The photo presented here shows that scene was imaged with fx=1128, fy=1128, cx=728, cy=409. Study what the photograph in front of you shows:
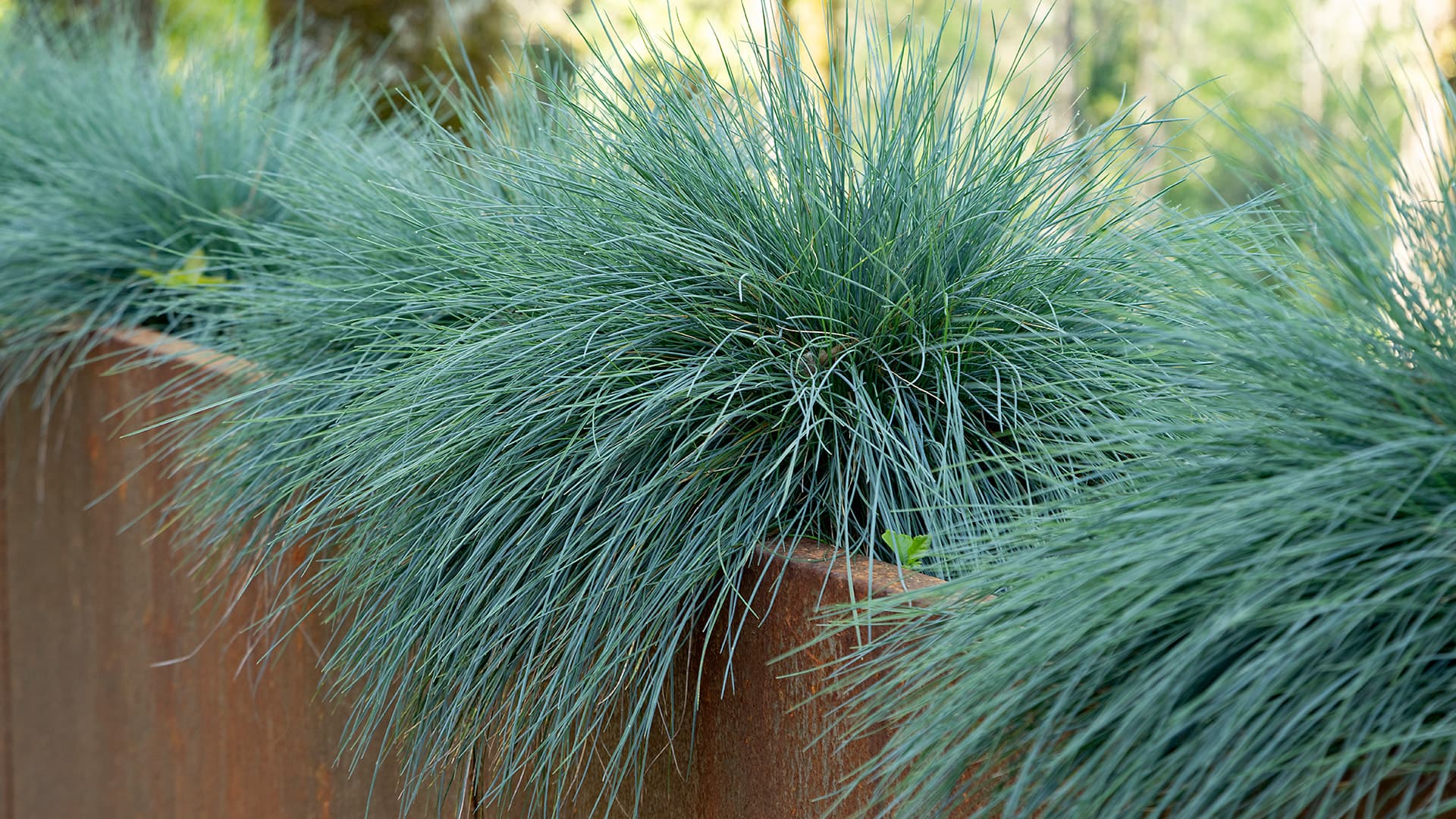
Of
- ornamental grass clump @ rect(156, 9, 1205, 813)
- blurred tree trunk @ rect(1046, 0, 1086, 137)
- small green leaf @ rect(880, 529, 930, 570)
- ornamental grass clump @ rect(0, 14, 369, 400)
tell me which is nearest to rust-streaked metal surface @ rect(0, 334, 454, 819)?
ornamental grass clump @ rect(0, 14, 369, 400)

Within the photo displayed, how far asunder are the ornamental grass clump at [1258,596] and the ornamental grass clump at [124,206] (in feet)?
7.32

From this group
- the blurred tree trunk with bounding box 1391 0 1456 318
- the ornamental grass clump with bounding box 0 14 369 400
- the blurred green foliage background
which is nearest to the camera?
the blurred tree trunk with bounding box 1391 0 1456 318

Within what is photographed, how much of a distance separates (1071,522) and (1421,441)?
307 millimetres

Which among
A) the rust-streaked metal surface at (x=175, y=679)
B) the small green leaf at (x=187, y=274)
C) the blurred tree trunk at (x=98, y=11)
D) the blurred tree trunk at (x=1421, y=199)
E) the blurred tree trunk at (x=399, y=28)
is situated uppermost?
the blurred tree trunk at (x=98, y=11)

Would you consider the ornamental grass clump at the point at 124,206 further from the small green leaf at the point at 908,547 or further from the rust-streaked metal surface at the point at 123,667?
the small green leaf at the point at 908,547

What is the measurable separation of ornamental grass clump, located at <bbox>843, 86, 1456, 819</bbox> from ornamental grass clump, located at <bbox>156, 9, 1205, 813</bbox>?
0.20m

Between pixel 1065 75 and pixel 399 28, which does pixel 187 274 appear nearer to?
pixel 1065 75

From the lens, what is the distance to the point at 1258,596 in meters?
0.91

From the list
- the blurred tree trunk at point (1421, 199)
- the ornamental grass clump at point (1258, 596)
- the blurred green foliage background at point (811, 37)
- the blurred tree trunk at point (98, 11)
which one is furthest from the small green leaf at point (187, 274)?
the blurred tree trunk at point (98, 11)

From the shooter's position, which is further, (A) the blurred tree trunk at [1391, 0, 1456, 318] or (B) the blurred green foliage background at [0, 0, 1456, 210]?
(B) the blurred green foliage background at [0, 0, 1456, 210]

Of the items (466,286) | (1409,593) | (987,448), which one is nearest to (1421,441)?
(1409,593)

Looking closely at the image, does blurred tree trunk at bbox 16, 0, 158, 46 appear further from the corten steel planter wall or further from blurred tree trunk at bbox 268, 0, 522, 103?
the corten steel planter wall

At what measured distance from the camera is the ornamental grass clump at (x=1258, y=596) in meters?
0.85

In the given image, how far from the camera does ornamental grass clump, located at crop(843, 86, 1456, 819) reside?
85 cm
